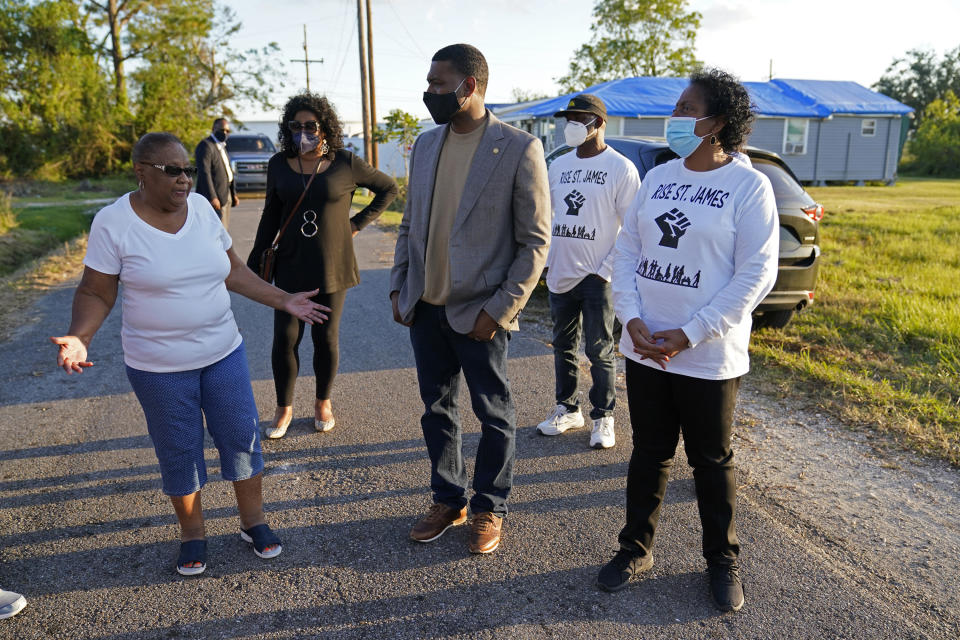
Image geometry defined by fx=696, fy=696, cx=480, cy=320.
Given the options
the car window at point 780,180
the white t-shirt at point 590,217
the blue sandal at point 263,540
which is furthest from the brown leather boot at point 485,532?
the car window at point 780,180

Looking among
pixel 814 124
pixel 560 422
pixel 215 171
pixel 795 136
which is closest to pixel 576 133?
pixel 560 422

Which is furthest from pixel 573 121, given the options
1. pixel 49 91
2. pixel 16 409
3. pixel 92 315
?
pixel 49 91

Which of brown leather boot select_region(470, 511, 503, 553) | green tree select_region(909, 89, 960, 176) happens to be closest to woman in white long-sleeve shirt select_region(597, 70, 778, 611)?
brown leather boot select_region(470, 511, 503, 553)

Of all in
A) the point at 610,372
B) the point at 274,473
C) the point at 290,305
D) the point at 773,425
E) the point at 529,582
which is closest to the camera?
the point at 529,582

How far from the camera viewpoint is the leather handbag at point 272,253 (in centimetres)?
404

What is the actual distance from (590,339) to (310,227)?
178 centimetres

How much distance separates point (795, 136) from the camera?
2778 cm

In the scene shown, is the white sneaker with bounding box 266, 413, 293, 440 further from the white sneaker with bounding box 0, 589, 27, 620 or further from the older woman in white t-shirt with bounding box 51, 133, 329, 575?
the white sneaker with bounding box 0, 589, 27, 620

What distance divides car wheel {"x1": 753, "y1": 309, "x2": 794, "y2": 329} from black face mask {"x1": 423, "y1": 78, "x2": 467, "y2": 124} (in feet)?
15.3

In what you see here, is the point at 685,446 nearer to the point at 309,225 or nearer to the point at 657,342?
the point at 657,342

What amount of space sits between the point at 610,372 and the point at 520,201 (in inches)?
64.2

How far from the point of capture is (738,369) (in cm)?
270

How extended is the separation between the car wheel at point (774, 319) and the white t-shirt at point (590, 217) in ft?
10.3

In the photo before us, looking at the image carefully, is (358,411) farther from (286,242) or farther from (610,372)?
(610,372)
